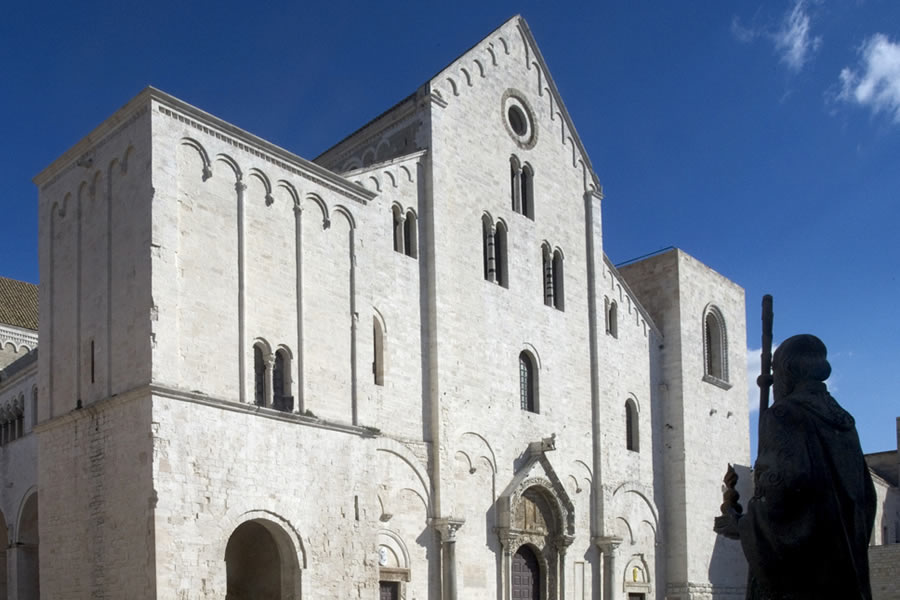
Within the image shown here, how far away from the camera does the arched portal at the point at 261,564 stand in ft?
53.8

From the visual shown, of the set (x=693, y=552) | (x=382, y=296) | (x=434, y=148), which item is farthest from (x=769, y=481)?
(x=693, y=552)

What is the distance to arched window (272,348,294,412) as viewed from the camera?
1678 cm

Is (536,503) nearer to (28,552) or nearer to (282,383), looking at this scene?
(282,383)

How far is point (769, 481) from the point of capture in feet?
17.3

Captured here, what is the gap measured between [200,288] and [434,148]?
24.9ft

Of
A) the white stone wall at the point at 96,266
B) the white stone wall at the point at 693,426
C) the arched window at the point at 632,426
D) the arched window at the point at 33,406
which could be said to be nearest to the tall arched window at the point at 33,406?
the arched window at the point at 33,406

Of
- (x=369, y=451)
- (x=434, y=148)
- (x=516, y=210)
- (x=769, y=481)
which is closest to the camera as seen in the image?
(x=769, y=481)

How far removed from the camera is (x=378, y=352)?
64.8 ft

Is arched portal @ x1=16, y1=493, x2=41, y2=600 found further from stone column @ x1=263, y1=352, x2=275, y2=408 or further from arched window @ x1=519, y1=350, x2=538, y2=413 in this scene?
arched window @ x1=519, y1=350, x2=538, y2=413

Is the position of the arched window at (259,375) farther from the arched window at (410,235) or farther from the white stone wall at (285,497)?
the arched window at (410,235)

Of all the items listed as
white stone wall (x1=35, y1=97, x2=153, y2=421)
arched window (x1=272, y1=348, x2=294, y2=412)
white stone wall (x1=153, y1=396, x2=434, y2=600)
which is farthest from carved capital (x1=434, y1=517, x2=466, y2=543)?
white stone wall (x1=35, y1=97, x2=153, y2=421)

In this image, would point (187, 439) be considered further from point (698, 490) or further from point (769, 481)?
point (698, 490)

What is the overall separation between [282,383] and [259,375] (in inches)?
19.6

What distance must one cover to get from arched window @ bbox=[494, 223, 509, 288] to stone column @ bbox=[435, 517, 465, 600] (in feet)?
19.3
